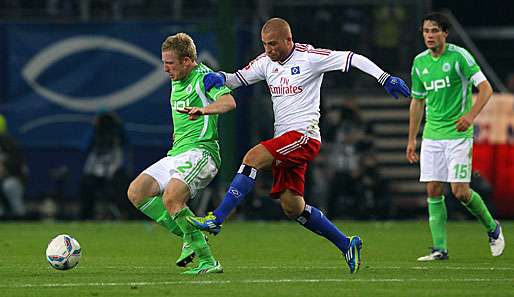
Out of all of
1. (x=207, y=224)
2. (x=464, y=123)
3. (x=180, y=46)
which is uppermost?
(x=180, y=46)

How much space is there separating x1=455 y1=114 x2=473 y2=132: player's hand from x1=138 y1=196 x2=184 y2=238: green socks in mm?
2840

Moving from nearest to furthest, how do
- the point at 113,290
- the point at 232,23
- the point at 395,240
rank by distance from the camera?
the point at 113,290 < the point at 395,240 < the point at 232,23

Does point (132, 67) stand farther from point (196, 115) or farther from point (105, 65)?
point (196, 115)

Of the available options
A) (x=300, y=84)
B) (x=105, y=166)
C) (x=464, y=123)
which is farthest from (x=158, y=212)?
(x=105, y=166)

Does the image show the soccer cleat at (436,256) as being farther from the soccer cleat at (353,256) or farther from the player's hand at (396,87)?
the player's hand at (396,87)

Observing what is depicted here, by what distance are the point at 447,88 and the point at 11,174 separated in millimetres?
10125

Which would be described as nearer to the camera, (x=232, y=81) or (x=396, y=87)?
(x=396, y=87)

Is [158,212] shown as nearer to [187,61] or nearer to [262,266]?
[187,61]

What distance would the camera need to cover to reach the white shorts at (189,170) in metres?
11.3

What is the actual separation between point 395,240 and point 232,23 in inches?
239

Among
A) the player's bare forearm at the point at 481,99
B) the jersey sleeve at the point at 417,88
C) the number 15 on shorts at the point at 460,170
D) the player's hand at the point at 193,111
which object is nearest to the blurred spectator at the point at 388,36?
the jersey sleeve at the point at 417,88

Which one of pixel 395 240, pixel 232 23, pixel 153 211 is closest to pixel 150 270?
pixel 153 211

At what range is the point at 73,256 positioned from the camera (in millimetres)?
11688

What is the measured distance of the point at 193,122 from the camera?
11.5 m
